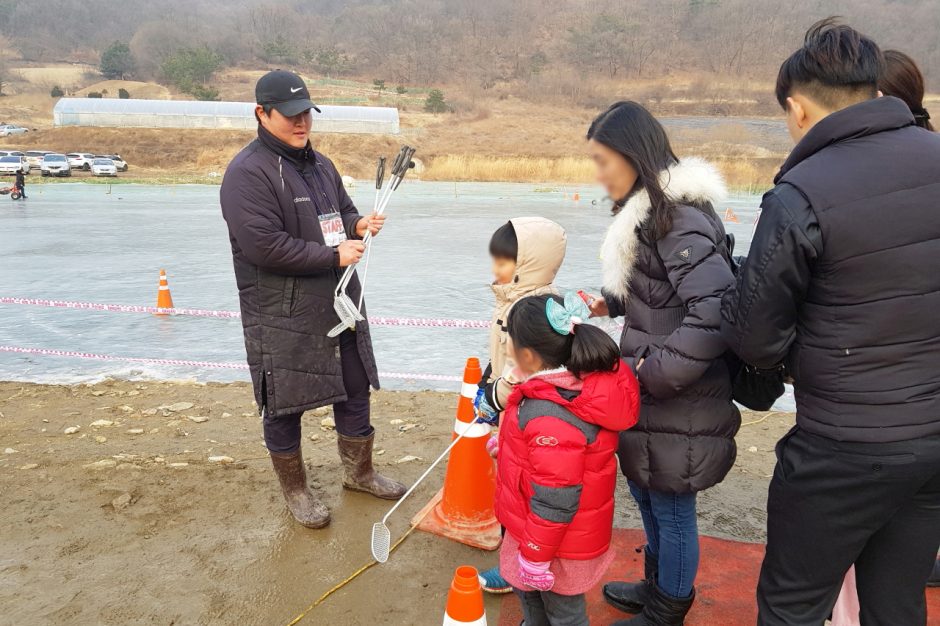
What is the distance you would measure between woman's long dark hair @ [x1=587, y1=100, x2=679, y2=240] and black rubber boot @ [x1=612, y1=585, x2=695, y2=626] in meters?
1.32

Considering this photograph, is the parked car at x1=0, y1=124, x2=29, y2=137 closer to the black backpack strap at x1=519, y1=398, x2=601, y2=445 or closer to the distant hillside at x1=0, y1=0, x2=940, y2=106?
the distant hillside at x1=0, y1=0, x2=940, y2=106

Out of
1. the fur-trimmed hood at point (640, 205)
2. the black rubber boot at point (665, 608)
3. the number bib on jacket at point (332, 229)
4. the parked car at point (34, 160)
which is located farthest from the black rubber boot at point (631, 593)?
the parked car at point (34, 160)

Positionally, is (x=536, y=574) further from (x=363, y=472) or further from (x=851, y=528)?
(x=363, y=472)

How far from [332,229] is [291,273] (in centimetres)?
36

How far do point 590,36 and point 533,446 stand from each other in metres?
109

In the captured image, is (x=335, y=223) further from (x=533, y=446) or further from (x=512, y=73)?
(x=512, y=73)

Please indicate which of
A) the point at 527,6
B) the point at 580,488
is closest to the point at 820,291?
the point at 580,488

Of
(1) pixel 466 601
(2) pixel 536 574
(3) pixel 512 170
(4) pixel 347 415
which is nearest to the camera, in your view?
(1) pixel 466 601

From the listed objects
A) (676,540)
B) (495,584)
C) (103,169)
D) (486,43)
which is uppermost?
(486,43)

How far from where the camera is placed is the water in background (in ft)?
21.7

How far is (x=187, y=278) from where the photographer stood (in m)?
10.0

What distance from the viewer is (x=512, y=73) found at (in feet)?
338

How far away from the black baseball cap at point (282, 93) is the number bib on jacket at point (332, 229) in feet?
1.75

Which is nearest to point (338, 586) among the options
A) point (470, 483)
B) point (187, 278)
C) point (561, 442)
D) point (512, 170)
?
point (470, 483)
